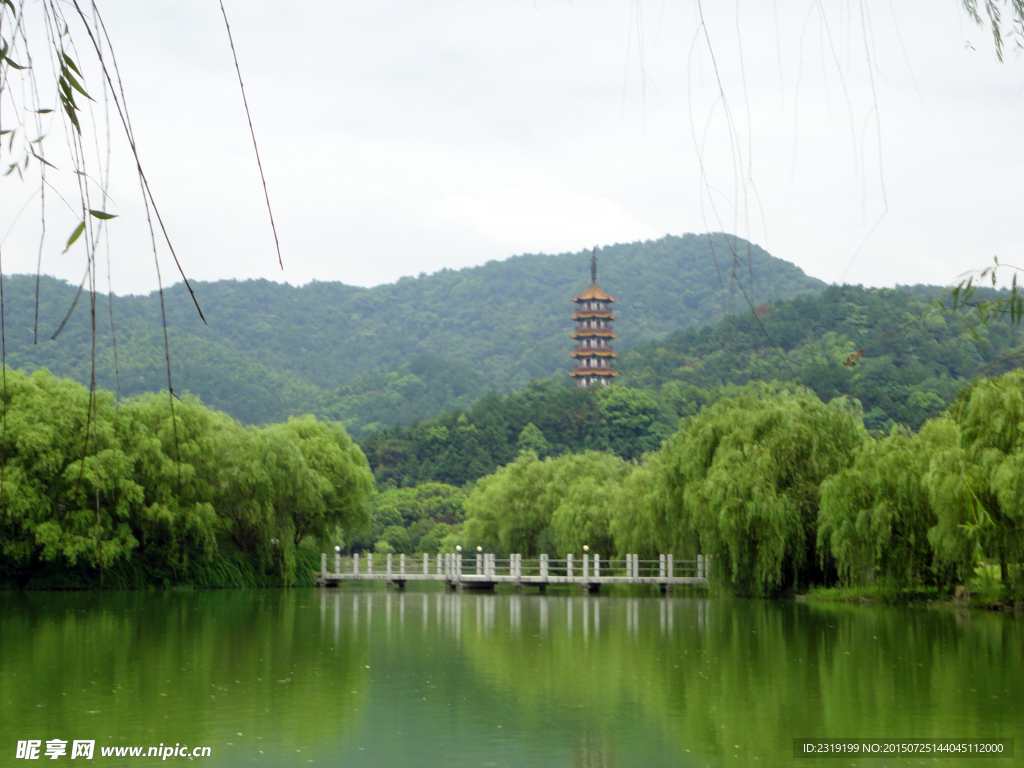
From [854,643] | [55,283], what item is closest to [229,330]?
[55,283]

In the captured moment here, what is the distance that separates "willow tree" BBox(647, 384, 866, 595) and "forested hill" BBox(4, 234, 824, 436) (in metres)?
28.8

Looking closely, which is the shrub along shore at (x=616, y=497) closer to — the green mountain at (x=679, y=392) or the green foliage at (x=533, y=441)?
the green mountain at (x=679, y=392)

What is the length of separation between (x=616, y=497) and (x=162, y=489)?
1070cm

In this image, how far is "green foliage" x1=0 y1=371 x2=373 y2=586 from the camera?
21.0m

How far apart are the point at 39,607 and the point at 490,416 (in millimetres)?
37883

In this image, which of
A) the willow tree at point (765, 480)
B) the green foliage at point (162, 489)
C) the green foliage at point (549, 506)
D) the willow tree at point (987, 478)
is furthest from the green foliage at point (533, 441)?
the willow tree at point (987, 478)

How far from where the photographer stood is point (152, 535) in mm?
23172

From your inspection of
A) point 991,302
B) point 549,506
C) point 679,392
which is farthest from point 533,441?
point 991,302

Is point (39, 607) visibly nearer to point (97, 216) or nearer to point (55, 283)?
point (97, 216)

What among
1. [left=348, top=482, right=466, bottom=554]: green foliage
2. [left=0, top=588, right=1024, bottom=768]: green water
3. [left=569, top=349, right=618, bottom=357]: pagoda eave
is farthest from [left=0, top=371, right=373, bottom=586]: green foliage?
[left=569, top=349, right=618, bottom=357]: pagoda eave

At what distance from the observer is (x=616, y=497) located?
26125 mm

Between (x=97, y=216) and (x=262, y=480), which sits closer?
(x=97, y=216)

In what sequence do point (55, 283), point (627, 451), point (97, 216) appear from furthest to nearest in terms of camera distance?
point (55, 283)
point (627, 451)
point (97, 216)

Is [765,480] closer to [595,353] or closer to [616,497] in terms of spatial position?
[616,497]
